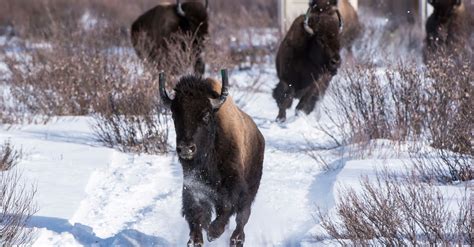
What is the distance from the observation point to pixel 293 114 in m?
15.9

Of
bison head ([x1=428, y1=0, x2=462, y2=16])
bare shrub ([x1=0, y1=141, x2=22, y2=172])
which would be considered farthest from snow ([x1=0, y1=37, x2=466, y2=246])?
bison head ([x1=428, y1=0, x2=462, y2=16])

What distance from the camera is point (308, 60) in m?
15.4

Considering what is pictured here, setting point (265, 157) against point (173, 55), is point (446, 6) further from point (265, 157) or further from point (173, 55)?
point (265, 157)

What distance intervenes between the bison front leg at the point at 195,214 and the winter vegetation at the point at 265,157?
433 mm

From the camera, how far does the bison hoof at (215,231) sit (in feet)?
24.6

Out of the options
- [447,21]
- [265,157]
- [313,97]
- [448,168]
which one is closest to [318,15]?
[313,97]

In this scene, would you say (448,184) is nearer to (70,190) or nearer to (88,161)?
(70,190)

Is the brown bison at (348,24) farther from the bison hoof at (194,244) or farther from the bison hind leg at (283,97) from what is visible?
the bison hoof at (194,244)

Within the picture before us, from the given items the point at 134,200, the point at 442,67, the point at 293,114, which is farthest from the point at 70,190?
the point at 293,114

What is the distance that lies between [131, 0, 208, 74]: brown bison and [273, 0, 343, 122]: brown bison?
7.48ft

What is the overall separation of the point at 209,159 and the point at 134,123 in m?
4.74

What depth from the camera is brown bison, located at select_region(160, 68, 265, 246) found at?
24.5 feet

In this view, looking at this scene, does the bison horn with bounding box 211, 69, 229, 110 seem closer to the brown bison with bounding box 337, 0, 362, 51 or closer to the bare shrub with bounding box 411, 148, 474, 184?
the bare shrub with bounding box 411, 148, 474, 184

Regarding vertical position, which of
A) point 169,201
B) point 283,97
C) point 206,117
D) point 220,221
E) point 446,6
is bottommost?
point 446,6
